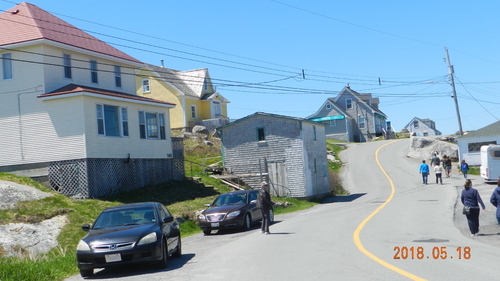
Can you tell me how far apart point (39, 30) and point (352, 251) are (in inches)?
857

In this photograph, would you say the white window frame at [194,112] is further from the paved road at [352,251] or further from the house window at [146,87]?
the paved road at [352,251]

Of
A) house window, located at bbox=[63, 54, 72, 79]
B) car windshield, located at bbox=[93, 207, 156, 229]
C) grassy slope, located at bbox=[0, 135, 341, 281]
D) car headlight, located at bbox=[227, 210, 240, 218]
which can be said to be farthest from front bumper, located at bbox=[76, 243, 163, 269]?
house window, located at bbox=[63, 54, 72, 79]

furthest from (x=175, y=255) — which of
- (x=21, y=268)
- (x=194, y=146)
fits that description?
(x=194, y=146)

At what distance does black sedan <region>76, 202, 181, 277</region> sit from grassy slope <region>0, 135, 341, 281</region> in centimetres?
100

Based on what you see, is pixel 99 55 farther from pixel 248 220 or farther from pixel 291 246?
pixel 291 246

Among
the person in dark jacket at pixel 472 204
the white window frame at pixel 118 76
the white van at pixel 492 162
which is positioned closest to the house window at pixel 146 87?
the white window frame at pixel 118 76

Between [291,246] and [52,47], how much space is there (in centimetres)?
1917

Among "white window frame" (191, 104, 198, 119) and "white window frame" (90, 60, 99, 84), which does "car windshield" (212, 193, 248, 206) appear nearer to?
"white window frame" (90, 60, 99, 84)

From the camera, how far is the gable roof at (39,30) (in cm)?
2914

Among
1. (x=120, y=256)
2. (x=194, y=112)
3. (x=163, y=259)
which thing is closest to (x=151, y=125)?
(x=163, y=259)

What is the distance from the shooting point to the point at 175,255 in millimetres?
A: 14758

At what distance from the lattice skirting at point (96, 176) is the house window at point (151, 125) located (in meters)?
1.69

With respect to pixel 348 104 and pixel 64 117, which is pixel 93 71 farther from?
pixel 348 104

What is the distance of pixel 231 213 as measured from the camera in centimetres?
2119
